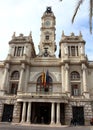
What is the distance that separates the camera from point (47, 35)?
184 feet

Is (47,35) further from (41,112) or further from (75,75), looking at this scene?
(41,112)

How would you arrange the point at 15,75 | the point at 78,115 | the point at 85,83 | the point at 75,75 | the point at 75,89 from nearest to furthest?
the point at 78,115 → the point at 85,83 → the point at 75,89 → the point at 75,75 → the point at 15,75

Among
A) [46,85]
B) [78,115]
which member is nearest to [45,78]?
[46,85]

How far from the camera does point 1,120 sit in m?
33.8

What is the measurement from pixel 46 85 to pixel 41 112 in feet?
19.0

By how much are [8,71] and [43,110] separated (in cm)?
1164

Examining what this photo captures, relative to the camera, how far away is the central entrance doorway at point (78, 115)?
33250 mm

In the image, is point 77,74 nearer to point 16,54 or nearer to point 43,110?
point 43,110

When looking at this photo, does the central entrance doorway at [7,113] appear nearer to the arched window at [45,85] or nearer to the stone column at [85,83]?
the arched window at [45,85]

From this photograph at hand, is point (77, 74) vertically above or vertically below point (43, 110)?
above

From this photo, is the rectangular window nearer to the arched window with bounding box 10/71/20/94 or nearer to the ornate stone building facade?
the ornate stone building facade

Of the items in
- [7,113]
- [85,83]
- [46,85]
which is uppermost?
[85,83]

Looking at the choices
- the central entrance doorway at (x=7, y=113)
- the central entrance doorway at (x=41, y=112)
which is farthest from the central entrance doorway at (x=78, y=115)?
the central entrance doorway at (x=7, y=113)

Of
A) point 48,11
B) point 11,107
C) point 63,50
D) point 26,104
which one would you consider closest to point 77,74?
point 63,50
